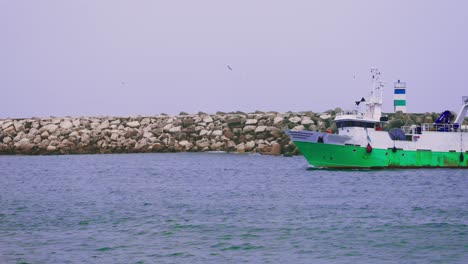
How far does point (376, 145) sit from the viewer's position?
4559 cm

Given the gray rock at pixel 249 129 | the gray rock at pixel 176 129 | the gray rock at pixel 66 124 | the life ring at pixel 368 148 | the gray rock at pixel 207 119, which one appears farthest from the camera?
the gray rock at pixel 66 124

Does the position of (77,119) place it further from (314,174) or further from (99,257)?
(99,257)

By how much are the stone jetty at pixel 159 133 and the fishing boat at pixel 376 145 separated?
15.4 m

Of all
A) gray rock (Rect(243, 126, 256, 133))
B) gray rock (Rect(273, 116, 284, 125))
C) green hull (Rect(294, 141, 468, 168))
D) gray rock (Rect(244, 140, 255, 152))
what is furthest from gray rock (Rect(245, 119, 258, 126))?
green hull (Rect(294, 141, 468, 168))

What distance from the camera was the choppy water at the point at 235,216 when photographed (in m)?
19.8

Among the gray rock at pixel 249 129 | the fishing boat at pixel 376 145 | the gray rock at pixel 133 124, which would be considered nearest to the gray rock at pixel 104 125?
the gray rock at pixel 133 124

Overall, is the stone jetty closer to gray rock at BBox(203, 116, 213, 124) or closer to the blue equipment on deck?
gray rock at BBox(203, 116, 213, 124)

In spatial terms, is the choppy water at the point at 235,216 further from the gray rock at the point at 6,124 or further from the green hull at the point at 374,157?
the gray rock at the point at 6,124

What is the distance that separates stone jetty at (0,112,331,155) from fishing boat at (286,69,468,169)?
15443 millimetres

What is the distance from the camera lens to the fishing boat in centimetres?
4553

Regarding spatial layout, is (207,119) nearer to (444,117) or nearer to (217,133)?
(217,133)

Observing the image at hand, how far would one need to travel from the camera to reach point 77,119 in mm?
71688

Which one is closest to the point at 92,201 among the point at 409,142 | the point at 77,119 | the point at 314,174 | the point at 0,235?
the point at 0,235

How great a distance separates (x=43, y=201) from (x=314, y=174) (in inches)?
681
